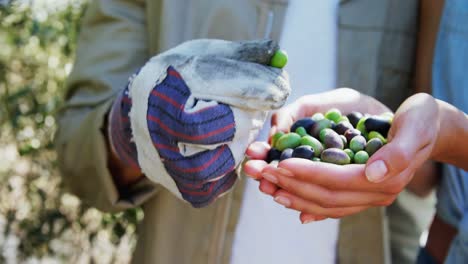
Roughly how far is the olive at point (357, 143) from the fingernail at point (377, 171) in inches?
7.9

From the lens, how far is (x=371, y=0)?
1.56 m

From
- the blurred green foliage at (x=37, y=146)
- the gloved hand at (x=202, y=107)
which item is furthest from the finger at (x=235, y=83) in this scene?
the blurred green foliage at (x=37, y=146)

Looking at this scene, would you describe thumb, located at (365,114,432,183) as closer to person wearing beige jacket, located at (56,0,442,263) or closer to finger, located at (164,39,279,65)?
finger, located at (164,39,279,65)

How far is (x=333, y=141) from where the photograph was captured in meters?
1.21

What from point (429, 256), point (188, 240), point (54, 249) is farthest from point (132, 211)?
point (429, 256)

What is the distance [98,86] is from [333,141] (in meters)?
0.68

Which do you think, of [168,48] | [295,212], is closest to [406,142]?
[295,212]

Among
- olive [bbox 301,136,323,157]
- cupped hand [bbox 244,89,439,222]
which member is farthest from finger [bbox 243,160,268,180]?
olive [bbox 301,136,323,157]

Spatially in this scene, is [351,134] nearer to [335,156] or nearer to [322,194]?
[335,156]

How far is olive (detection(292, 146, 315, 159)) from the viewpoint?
1.17 meters

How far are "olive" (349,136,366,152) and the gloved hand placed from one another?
0.21 meters

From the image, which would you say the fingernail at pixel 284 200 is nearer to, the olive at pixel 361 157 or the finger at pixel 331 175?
the finger at pixel 331 175

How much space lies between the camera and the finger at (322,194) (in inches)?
42.1

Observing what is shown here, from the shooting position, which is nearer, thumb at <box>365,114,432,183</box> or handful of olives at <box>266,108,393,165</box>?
thumb at <box>365,114,432,183</box>
